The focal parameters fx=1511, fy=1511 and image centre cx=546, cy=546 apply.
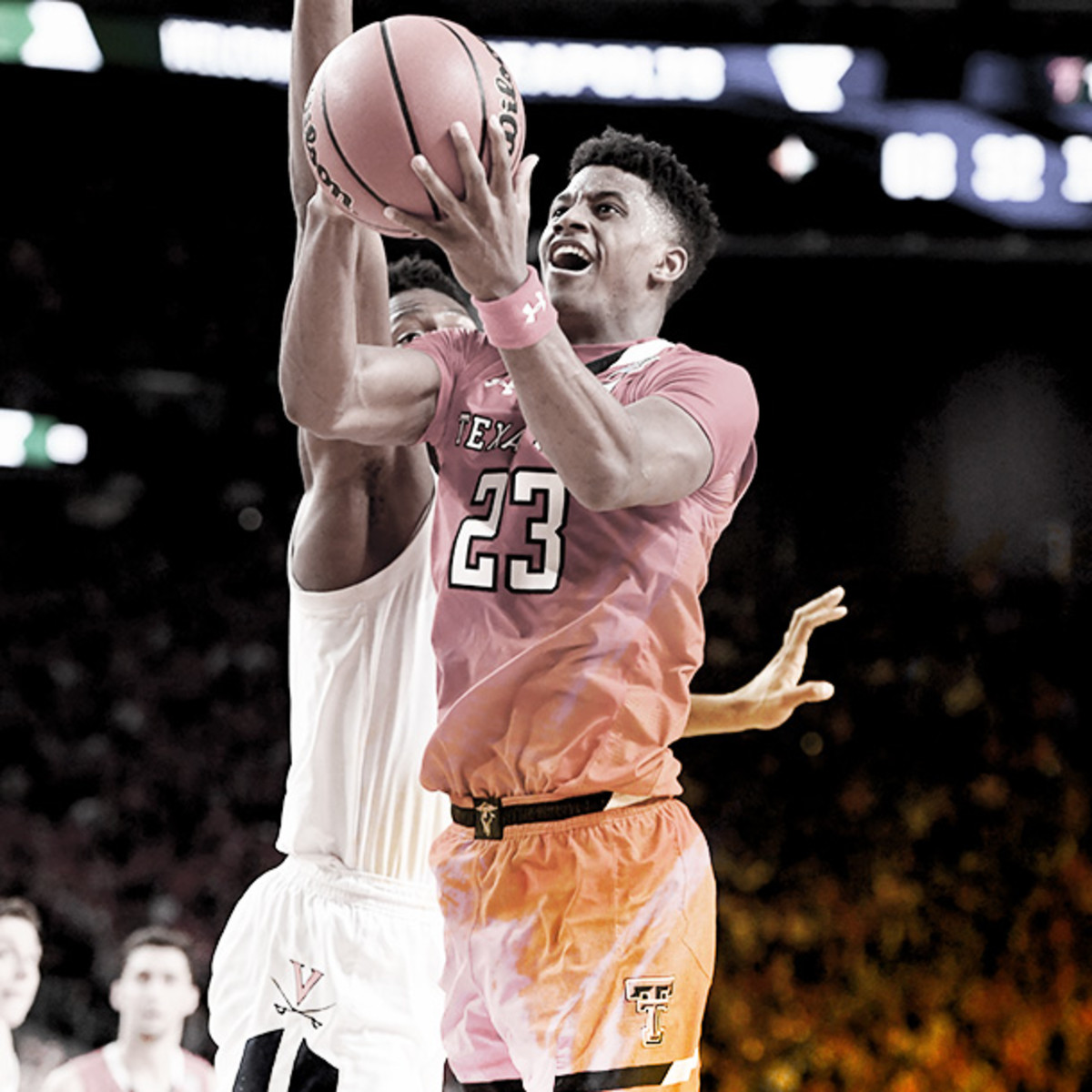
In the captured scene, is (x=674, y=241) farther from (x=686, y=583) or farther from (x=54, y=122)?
(x=54, y=122)

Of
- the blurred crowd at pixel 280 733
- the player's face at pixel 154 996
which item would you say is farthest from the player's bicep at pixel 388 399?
the blurred crowd at pixel 280 733

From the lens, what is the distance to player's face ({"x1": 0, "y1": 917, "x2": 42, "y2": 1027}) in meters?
5.34

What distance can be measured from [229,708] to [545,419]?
8330 millimetres

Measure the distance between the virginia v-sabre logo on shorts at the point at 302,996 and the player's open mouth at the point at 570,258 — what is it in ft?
4.14

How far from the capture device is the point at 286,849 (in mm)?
2719

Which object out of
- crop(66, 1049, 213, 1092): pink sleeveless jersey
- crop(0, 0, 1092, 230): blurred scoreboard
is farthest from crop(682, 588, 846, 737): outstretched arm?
crop(0, 0, 1092, 230): blurred scoreboard

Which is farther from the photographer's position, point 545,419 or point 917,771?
point 917,771

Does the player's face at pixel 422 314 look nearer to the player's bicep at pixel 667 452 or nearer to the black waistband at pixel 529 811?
the player's bicep at pixel 667 452

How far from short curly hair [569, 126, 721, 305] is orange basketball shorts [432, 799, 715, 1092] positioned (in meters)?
0.98

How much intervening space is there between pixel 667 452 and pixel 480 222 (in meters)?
0.41

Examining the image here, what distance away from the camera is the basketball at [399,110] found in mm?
1941

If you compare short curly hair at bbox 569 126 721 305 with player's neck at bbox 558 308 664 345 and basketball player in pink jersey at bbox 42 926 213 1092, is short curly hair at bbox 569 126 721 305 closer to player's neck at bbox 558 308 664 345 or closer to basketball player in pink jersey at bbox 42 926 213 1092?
player's neck at bbox 558 308 664 345

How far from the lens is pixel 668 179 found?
99.6 inches

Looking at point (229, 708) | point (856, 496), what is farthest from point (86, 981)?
point (856, 496)
